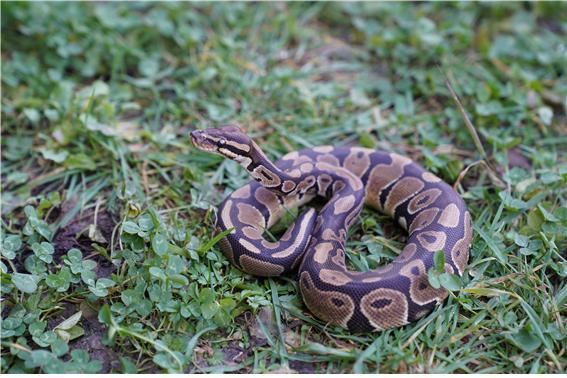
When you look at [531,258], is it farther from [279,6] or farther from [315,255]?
[279,6]

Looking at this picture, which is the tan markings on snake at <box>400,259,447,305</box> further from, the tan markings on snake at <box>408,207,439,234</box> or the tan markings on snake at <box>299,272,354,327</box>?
the tan markings on snake at <box>408,207,439,234</box>

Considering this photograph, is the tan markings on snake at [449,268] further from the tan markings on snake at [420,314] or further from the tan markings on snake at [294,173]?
the tan markings on snake at [294,173]

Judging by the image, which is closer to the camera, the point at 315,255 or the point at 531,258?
the point at 315,255

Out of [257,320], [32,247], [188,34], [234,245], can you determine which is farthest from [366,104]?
[32,247]

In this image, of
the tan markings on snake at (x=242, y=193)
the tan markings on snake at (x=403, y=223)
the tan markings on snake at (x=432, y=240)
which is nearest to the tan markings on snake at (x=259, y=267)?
the tan markings on snake at (x=242, y=193)

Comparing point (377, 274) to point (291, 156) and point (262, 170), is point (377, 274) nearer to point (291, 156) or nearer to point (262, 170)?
point (262, 170)

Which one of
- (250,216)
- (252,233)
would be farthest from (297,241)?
(250,216)
